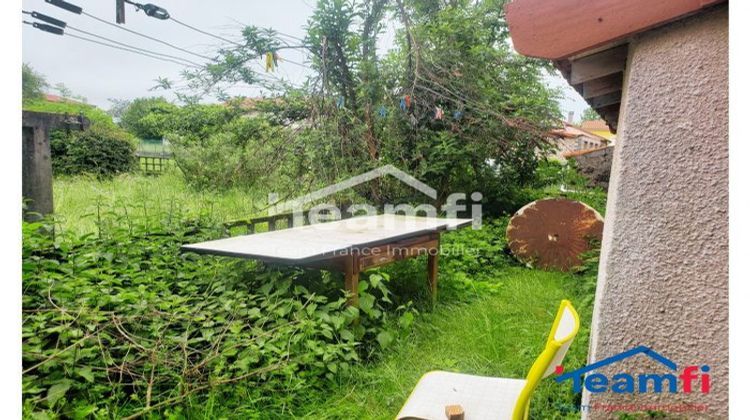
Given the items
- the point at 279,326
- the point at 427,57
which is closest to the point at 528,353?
the point at 279,326

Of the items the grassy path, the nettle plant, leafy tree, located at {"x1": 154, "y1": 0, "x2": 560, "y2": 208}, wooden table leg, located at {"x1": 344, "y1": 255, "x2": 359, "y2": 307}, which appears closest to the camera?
the nettle plant

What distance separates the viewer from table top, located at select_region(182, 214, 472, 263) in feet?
9.76

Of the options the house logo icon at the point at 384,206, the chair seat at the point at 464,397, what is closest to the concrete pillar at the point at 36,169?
the house logo icon at the point at 384,206

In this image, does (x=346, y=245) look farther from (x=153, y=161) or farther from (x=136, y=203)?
(x=153, y=161)

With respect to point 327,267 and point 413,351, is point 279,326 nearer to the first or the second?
point 327,267

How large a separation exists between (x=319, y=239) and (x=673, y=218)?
2497mm

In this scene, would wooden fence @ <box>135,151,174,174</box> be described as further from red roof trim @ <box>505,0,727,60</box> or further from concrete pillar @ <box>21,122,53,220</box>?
red roof trim @ <box>505,0,727,60</box>

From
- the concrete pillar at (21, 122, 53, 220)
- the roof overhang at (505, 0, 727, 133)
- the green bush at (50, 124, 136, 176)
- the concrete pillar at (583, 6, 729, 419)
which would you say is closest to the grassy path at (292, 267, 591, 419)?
the concrete pillar at (583, 6, 729, 419)

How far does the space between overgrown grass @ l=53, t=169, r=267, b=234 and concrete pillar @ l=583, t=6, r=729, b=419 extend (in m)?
3.87

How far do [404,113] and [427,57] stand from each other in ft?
2.97

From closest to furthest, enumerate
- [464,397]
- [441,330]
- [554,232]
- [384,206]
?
[464,397]
[441,330]
[554,232]
[384,206]

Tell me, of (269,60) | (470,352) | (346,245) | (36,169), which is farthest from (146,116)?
(470,352)

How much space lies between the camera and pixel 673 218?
170 centimetres

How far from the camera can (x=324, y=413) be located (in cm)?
259
